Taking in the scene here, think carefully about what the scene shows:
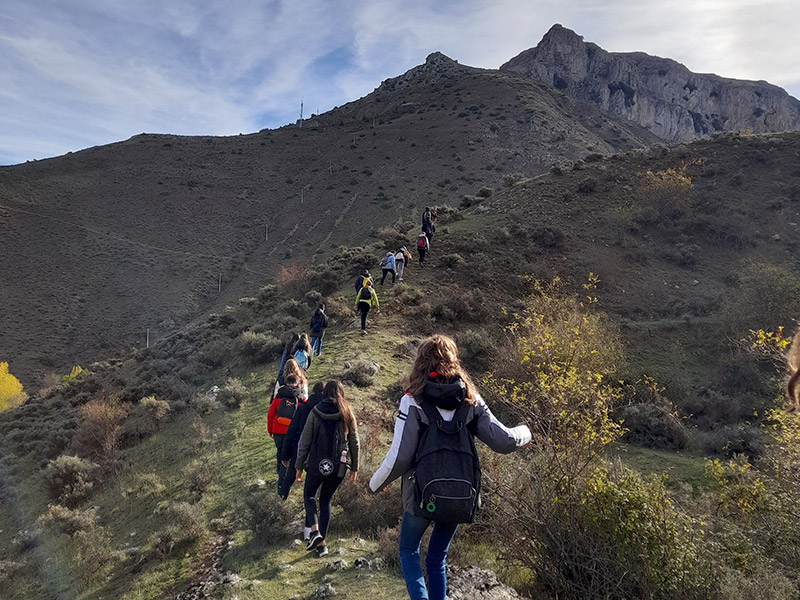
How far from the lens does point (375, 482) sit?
3.26 metres

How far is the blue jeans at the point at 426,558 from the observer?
3152 millimetres

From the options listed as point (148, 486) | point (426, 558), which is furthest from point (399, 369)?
point (426, 558)

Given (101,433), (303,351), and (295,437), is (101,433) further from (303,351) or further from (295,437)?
(295,437)

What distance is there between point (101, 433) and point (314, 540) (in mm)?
9786

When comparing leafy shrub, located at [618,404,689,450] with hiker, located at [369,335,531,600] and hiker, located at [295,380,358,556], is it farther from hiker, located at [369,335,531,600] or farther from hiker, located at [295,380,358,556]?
hiker, located at [369,335,531,600]

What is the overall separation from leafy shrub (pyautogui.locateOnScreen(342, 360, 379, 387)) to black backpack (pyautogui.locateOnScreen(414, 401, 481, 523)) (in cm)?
820

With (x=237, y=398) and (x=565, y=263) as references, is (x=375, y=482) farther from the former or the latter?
(x=565, y=263)

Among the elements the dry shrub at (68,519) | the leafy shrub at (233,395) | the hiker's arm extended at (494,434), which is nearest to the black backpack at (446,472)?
the hiker's arm extended at (494,434)

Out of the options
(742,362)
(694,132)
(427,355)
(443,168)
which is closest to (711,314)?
(742,362)

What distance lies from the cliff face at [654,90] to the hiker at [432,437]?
111602mm

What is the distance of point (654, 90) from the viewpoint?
110 m

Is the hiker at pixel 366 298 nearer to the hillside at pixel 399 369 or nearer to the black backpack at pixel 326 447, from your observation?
the hillside at pixel 399 369

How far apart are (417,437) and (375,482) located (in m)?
0.49

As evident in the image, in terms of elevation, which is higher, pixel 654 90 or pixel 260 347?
pixel 654 90
